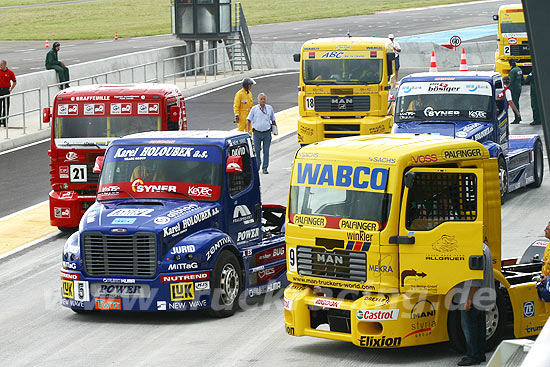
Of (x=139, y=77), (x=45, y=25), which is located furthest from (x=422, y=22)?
(x=139, y=77)

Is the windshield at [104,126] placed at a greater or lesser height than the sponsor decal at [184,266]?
greater

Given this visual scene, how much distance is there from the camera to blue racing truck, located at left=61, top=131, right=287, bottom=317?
12.4 m

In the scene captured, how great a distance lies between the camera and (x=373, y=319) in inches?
415

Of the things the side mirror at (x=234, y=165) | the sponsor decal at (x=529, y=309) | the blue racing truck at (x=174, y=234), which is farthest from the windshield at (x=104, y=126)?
the sponsor decal at (x=529, y=309)

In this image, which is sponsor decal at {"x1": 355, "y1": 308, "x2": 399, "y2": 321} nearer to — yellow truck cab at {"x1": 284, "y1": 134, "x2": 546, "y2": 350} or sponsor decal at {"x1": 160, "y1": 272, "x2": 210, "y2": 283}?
yellow truck cab at {"x1": 284, "y1": 134, "x2": 546, "y2": 350}

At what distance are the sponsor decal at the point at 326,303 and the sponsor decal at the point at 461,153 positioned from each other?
1.86 m

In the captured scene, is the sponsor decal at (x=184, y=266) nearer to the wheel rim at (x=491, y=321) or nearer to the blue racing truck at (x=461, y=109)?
the wheel rim at (x=491, y=321)

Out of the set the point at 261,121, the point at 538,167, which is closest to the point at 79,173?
the point at 261,121

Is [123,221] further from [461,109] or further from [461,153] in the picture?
[461,109]

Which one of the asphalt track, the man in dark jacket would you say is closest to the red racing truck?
the man in dark jacket

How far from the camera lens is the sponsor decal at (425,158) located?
35.5ft

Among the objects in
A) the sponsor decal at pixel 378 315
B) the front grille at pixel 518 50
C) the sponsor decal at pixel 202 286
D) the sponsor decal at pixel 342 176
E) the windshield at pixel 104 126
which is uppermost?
the sponsor decal at pixel 342 176

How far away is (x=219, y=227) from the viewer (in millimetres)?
13133

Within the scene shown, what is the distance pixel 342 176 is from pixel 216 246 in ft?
7.58
